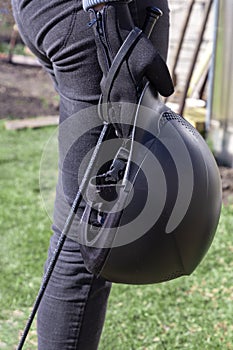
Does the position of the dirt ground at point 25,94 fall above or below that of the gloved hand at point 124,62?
below

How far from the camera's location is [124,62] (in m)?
1.30

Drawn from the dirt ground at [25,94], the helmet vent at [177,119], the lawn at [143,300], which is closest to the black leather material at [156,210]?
the helmet vent at [177,119]

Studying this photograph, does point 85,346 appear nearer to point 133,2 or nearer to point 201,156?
point 201,156

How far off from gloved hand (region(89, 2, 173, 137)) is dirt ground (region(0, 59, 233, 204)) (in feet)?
15.3

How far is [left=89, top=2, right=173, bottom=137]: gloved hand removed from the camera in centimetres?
129

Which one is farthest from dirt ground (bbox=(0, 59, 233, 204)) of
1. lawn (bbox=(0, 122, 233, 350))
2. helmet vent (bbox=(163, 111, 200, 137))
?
helmet vent (bbox=(163, 111, 200, 137))

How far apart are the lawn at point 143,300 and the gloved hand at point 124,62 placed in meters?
1.12

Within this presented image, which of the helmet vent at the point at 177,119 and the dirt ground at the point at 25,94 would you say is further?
the dirt ground at the point at 25,94

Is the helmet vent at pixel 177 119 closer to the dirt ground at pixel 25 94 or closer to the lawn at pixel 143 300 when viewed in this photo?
the lawn at pixel 143 300

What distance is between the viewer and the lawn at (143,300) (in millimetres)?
2275

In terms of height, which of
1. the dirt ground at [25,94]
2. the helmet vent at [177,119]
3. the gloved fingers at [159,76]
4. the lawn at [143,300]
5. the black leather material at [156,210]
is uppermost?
the gloved fingers at [159,76]

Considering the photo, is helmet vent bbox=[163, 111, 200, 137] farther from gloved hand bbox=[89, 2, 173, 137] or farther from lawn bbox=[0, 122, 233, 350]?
lawn bbox=[0, 122, 233, 350]

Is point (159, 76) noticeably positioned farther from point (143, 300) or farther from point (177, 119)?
point (143, 300)

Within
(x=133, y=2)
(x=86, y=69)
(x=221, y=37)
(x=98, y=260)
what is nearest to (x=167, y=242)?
(x=98, y=260)
